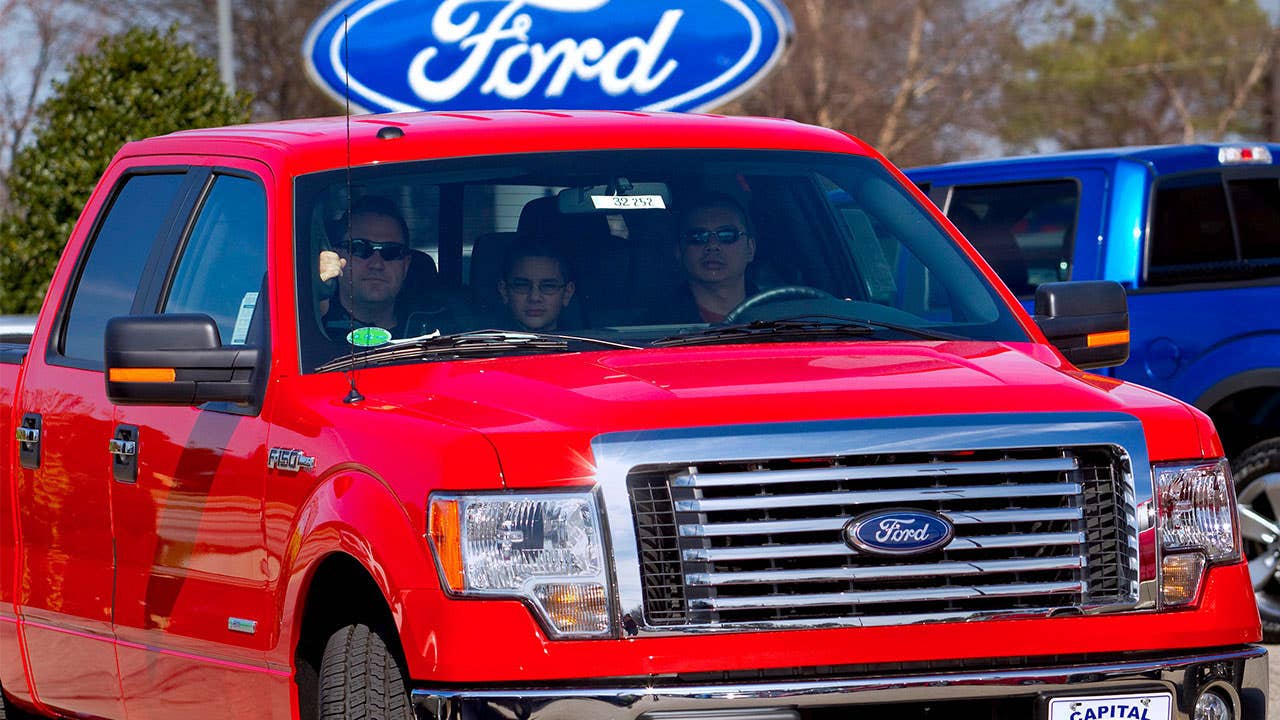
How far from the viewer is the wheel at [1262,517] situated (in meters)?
9.69

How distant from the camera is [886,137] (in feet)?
154

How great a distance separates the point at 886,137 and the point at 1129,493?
140 ft

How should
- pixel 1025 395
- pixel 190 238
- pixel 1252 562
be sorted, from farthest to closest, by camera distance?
1. pixel 1252 562
2. pixel 190 238
3. pixel 1025 395

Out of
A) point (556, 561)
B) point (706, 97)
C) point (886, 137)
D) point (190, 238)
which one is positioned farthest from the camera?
point (886, 137)

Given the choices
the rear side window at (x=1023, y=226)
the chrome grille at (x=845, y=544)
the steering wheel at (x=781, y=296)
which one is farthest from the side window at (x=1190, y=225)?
the chrome grille at (x=845, y=544)

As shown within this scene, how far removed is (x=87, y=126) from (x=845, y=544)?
16.8 metres

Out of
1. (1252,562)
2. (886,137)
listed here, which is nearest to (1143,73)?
(886,137)

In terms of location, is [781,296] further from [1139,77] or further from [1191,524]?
[1139,77]

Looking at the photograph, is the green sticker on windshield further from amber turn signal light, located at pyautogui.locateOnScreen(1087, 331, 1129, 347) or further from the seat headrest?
amber turn signal light, located at pyautogui.locateOnScreen(1087, 331, 1129, 347)

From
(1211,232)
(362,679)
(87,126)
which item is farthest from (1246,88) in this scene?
(362,679)

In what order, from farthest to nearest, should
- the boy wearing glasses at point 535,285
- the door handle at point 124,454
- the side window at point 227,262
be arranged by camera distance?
the door handle at point 124,454 < the side window at point 227,262 < the boy wearing glasses at point 535,285

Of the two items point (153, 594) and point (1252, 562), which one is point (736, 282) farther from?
point (1252, 562)

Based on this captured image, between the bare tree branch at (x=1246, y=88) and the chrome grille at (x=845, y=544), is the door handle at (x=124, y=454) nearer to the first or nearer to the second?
the chrome grille at (x=845, y=544)

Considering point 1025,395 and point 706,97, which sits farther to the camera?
point 706,97
